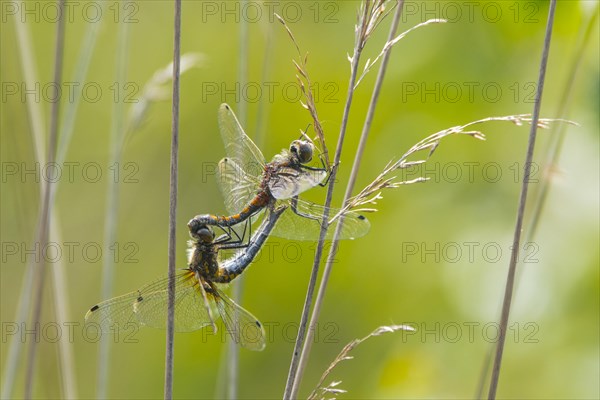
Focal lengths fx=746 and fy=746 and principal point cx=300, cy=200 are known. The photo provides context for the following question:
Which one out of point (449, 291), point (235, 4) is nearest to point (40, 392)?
point (449, 291)

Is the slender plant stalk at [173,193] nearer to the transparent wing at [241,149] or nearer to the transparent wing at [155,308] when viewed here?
the transparent wing at [155,308]

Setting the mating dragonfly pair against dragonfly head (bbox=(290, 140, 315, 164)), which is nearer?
the mating dragonfly pair

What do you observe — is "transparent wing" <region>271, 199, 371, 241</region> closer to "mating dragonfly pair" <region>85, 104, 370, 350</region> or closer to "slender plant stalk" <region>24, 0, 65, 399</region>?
"mating dragonfly pair" <region>85, 104, 370, 350</region>

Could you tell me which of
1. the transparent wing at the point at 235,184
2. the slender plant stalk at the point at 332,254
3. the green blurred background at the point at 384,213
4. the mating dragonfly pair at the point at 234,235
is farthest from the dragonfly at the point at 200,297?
the green blurred background at the point at 384,213

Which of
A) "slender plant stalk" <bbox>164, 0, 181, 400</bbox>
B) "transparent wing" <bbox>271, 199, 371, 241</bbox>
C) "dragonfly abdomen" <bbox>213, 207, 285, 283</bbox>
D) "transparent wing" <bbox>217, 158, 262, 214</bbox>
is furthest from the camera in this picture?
"transparent wing" <bbox>217, 158, 262, 214</bbox>

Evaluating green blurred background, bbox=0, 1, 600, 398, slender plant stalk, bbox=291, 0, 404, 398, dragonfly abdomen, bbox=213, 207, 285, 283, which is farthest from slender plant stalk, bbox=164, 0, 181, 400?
green blurred background, bbox=0, 1, 600, 398

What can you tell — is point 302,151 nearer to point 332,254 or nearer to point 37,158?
point 332,254
